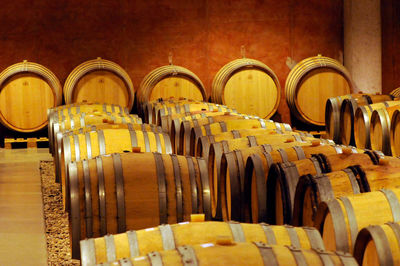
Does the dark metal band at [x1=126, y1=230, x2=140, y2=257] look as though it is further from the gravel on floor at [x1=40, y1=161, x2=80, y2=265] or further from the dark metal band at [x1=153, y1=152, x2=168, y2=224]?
the gravel on floor at [x1=40, y1=161, x2=80, y2=265]

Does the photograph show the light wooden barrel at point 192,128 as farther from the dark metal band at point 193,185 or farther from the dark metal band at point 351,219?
the dark metal band at point 351,219

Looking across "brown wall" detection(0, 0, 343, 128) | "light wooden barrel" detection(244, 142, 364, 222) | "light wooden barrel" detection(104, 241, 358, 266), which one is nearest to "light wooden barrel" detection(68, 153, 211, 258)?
"light wooden barrel" detection(244, 142, 364, 222)

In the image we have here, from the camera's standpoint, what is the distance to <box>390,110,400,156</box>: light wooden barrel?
22.1 feet

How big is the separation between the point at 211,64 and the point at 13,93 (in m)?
3.39

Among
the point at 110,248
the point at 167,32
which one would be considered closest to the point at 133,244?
the point at 110,248

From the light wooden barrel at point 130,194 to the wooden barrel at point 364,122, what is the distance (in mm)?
4193

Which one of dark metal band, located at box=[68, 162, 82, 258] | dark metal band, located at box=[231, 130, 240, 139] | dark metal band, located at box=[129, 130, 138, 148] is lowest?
dark metal band, located at box=[68, 162, 82, 258]

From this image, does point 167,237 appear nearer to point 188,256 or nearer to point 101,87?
point 188,256

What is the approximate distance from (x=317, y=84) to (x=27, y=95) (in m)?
4.63

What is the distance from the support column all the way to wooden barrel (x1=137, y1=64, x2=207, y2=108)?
265 cm

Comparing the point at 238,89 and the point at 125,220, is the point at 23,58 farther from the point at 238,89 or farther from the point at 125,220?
the point at 125,220

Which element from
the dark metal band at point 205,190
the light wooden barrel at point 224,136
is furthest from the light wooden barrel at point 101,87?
the dark metal band at point 205,190

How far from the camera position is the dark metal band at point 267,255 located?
2019 mm

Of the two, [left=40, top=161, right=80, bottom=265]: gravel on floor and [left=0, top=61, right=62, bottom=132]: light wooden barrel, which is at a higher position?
[left=0, top=61, right=62, bottom=132]: light wooden barrel
